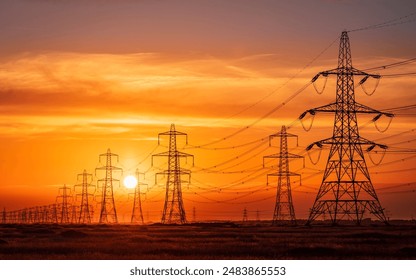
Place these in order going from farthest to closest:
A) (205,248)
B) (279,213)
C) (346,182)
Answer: (279,213)
(346,182)
(205,248)

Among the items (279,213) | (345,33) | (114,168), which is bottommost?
(279,213)

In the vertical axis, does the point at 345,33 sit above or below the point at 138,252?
above

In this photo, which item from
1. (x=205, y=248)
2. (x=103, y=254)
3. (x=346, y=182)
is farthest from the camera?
(x=346, y=182)
